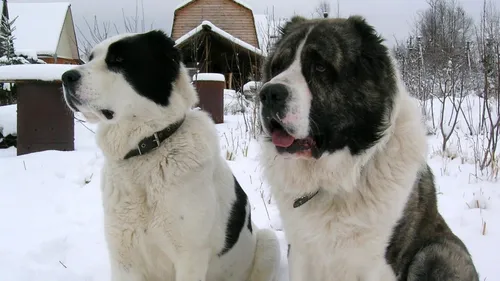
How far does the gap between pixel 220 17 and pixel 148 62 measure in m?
21.1

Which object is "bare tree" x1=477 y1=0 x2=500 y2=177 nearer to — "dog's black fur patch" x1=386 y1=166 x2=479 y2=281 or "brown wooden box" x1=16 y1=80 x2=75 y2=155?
"dog's black fur patch" x1=386 y1=166 x2=479 y2=281

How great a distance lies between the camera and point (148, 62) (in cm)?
247

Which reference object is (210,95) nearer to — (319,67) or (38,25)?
(319,67)

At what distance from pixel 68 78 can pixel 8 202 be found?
105 inches

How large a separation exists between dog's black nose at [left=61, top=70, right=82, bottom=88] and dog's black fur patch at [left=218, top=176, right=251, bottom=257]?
114cm

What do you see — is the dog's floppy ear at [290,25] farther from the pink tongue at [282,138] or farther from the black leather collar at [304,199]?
the black leather collar at [304,199]

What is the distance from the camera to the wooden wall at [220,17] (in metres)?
22.5

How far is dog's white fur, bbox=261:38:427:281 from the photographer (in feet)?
6.54

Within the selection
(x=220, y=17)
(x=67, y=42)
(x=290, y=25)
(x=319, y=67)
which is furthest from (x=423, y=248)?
(x=67, y=42)

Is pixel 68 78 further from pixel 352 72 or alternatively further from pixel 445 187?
pixel 445 187

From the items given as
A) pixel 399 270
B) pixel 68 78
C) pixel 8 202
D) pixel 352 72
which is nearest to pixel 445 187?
pixel 399 270

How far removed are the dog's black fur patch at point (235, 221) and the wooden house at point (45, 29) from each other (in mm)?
31975

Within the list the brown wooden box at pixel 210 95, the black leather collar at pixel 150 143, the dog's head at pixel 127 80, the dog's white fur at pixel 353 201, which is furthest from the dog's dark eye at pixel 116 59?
the brown wooden box at pixel 210 95

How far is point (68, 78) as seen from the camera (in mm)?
2252
